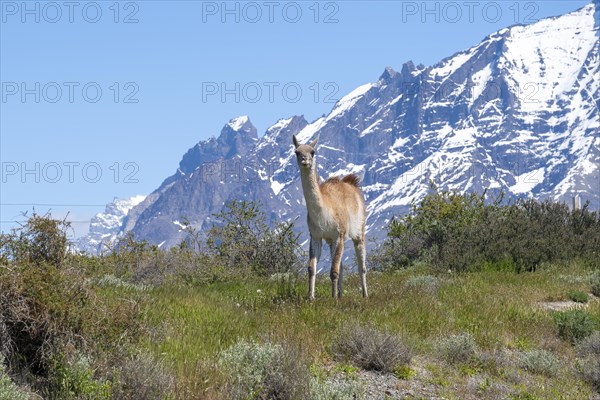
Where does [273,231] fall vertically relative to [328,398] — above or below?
above

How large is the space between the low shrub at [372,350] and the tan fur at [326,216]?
313 centimetres

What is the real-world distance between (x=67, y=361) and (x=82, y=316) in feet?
1.89

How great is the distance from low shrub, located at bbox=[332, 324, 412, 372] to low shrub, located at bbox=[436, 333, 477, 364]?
0.68 metres

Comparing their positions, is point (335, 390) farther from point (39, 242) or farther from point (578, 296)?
point (578, 296)

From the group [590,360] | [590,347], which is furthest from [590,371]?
[590,347]

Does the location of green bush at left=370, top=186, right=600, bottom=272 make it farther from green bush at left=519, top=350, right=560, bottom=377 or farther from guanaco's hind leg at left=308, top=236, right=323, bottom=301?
green bush at left=519, top=350, right=560, bottom=377

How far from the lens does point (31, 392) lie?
699 centimetres

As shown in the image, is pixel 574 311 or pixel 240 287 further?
pixel 240 287

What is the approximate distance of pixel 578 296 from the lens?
582 inches

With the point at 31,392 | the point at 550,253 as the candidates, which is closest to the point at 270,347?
the point at 31,392

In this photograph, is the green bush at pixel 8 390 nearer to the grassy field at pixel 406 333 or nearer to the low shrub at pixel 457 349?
the grassy field at pixel 406 333

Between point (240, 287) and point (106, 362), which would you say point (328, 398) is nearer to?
point (106, 362)

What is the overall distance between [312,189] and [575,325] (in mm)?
4840

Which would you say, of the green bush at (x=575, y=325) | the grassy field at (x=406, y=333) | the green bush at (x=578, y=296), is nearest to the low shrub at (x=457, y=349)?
the grassy field at (x=406, y=333)
